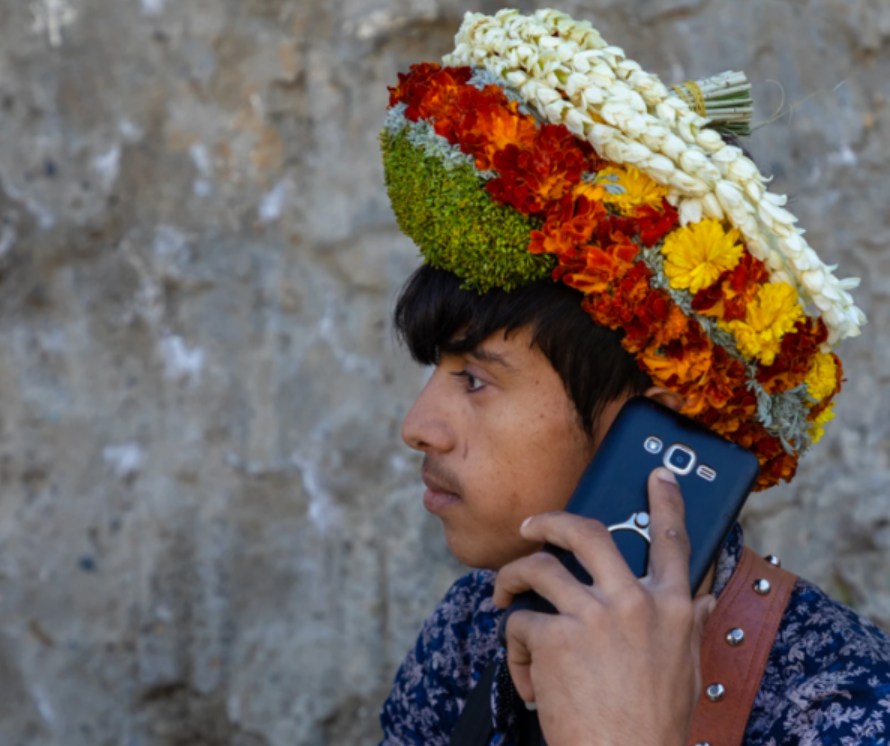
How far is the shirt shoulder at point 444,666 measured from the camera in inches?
79.8

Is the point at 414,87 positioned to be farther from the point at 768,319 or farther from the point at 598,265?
the point at 768,319

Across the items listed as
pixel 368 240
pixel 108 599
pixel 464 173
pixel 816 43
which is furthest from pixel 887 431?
pixel 108 599

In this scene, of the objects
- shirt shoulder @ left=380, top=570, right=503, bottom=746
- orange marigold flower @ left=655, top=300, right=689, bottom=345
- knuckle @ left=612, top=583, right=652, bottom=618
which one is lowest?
shirt shoulder @ left=380, top=570, right=503, bottom=746

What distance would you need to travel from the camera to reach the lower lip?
66.8 inches

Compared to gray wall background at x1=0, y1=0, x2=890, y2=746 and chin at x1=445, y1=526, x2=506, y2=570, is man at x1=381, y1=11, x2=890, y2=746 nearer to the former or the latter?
chin at x1=445, y1=526, x2=506, y2=570

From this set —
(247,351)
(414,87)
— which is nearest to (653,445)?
(414,87)

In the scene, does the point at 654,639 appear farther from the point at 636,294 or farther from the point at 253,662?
the point at 253,662

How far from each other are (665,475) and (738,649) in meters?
0.32

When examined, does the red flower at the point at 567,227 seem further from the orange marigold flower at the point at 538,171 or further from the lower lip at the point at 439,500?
the lower lip at the point at 439,500

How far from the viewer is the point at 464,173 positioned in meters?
1.61

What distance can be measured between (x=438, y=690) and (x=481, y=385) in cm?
75

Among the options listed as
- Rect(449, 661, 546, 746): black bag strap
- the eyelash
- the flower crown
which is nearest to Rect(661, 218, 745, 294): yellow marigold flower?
the flower crown

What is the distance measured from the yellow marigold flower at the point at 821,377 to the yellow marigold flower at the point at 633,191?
0.41 metres

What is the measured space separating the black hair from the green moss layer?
0.03 m
